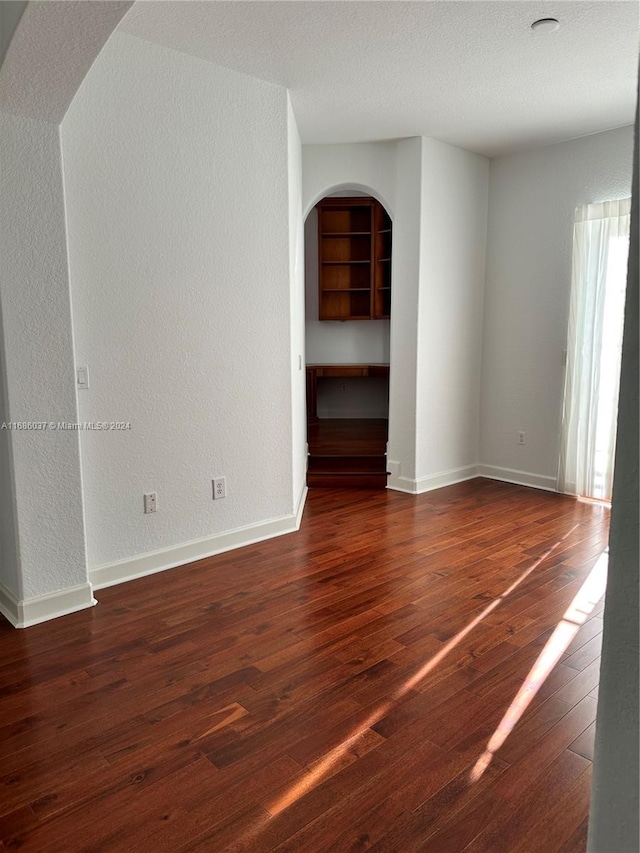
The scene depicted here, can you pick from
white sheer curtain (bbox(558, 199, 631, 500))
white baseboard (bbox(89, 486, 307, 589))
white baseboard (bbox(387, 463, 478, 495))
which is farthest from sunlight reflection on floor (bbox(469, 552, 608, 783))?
white baseboard (bbox(89, 486, 307, 589))

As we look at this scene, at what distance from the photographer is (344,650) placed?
2.65 m

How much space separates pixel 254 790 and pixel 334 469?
12.2 ft

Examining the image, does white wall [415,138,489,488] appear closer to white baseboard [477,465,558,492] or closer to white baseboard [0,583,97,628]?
white baseboard [477,465,558,492]

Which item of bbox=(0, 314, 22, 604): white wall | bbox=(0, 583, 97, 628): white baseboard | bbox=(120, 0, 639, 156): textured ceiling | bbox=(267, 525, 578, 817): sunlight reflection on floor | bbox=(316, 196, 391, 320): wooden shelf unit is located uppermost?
bbox=(120, 0, 639, 156): textured ceiling

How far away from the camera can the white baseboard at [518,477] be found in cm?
530

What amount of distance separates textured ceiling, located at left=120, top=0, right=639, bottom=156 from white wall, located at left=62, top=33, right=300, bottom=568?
0.28 m

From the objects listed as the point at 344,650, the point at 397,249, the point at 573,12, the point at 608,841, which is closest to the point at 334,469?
the point at 397,249

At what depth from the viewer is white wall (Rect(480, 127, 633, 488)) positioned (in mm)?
4910

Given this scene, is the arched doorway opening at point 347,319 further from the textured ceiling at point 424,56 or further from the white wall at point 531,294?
the textured ceiling at point 424,56

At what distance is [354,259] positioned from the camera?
6.93 m

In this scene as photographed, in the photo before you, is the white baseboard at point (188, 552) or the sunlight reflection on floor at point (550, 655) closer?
the sunlight reflection on floor at point (550, 655)

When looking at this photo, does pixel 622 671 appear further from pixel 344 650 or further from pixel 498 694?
pixel 344 650

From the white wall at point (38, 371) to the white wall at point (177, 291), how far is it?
0.65 ft

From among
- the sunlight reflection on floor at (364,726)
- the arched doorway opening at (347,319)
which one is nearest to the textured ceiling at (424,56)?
the arched doorway opening at (347,319)
